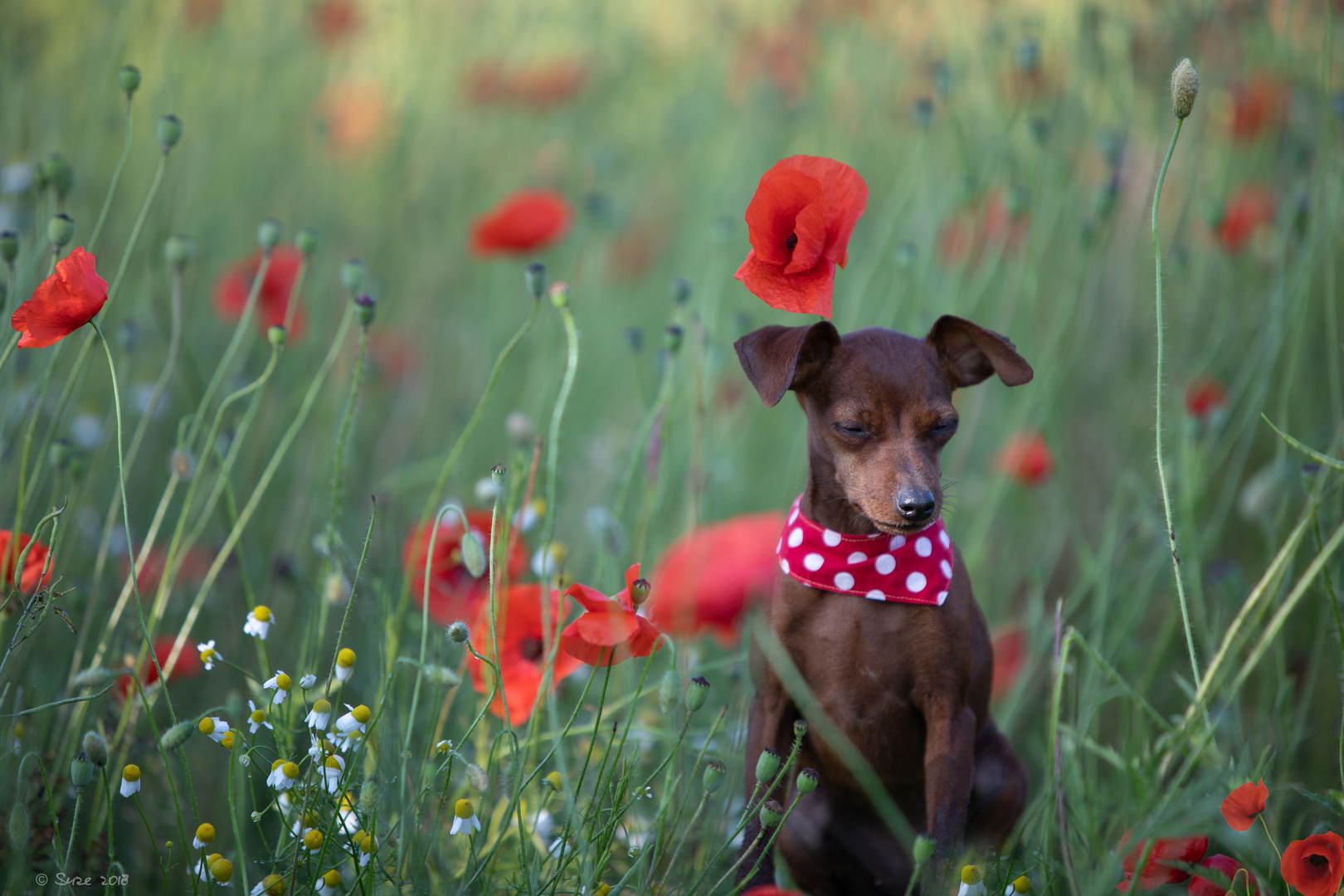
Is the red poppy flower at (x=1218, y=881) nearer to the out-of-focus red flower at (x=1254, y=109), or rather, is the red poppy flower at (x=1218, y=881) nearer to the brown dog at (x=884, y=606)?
the brown dog at (x=884, y=606)

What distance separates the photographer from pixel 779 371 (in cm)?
96

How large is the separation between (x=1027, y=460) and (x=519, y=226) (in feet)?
3.34

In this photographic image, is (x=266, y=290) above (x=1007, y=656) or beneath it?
above

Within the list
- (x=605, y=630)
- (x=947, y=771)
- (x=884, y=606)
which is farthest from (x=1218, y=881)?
(x=605, y=630)

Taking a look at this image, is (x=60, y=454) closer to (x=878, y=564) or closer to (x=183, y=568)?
(x=183, y=568)

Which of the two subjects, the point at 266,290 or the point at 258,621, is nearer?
the point at 258,621

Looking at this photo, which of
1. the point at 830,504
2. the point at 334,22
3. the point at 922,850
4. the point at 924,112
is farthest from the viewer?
the point at 334,22

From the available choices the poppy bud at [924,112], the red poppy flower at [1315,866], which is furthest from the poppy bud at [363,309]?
the red poppy flower at [1315,866]

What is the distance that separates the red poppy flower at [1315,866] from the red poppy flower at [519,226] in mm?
1537

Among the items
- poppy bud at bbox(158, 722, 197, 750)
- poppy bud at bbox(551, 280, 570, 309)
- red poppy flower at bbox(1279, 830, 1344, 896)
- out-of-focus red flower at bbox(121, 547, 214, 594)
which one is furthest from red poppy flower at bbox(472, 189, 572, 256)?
red poppy flower at bbox(1279, 830, 1344, 896)

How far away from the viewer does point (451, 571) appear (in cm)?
156

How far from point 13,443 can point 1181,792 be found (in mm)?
1690

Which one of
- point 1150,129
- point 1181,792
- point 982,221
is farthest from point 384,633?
point 1150,129

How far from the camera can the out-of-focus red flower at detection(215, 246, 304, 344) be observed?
6.51 ft
